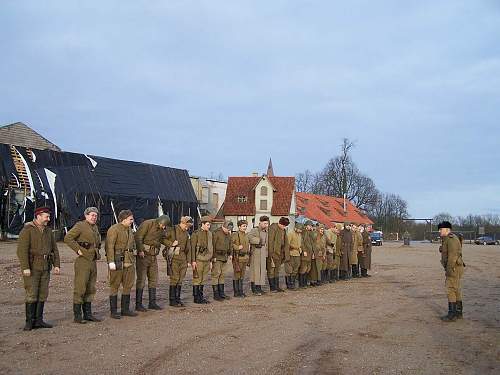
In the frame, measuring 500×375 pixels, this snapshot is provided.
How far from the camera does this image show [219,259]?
12.5 metres

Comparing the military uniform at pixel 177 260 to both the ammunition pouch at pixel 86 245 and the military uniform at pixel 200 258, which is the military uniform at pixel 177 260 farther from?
the ammunition pouch at pixel 86 245

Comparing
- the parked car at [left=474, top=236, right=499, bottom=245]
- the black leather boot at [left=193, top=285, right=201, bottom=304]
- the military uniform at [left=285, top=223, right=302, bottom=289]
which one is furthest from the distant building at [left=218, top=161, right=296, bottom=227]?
the black leather boot at [left=193, top=285, right=201, bottom=304]

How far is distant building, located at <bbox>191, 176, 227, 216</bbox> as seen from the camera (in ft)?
169

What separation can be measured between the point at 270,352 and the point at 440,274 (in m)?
14.9

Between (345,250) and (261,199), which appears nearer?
(345,250)

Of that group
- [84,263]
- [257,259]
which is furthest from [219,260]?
[84,263]

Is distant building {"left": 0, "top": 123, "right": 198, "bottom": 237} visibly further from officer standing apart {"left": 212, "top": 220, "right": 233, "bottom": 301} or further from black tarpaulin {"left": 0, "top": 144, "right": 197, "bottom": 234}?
officer standing apart {"left": 212, "top": 220, "right": 233, "bottom": 301}

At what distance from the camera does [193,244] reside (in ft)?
38.7

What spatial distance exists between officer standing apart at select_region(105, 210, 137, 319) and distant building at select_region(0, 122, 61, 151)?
3243 cm

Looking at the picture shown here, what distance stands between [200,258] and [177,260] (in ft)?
2.25

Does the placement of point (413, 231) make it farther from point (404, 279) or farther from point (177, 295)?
point (177, 295)

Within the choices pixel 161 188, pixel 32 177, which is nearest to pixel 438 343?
pixel 32 177

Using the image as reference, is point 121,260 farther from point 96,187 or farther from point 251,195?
point 251,195

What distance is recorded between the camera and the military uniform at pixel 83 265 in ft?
30.2
